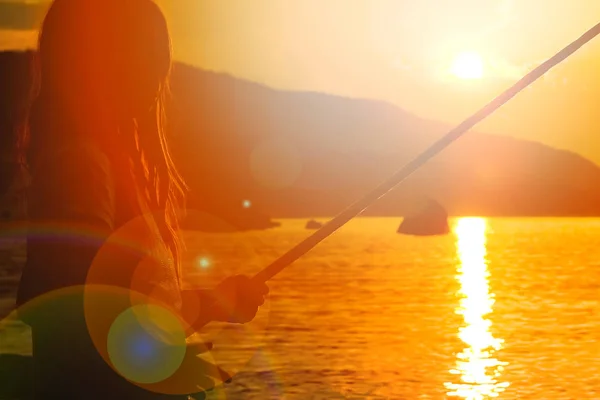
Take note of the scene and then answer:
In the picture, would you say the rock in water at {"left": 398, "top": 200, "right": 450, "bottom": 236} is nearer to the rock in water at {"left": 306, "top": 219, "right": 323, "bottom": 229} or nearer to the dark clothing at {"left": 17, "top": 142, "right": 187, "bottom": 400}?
the rock in water at {"left": 306, "top": 219, "right": 323, "bottom": 229}

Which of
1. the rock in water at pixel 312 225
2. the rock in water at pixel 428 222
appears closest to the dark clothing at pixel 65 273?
the rock in water at pixel 428 222

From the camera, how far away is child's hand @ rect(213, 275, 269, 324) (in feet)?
8.16

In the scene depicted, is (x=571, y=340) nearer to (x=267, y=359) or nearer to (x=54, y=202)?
(x=267, y=359)

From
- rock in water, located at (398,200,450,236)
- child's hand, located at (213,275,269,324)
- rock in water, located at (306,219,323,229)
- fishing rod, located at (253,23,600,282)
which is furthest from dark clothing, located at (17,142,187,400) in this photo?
rock in water, located at (306,219,323,229)

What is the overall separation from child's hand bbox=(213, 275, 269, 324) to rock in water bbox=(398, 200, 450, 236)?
503 feet

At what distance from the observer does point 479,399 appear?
19.8 m

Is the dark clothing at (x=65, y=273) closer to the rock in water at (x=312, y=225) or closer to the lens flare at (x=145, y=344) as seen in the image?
the lens flare at (x=145, y=344)

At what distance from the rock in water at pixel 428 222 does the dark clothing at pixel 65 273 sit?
15389 centimetres

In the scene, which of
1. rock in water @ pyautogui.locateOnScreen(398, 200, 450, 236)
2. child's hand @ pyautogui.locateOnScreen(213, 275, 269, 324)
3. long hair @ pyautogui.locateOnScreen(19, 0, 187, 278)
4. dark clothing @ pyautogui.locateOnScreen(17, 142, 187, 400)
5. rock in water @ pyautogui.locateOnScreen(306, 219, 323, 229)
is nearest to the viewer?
dark clothing @ pyautogui.locateOnScreen(17, 142, 187, 400)

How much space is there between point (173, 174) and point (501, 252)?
11691 cm

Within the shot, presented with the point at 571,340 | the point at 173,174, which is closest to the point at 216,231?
the point at 571,340

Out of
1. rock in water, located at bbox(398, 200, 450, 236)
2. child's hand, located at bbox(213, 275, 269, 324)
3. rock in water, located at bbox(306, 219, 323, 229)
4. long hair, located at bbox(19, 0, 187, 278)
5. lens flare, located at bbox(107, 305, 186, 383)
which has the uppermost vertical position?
rock in water, located at bbox(306, 219, 323, 229)

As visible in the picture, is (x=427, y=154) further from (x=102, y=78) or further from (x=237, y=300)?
(x=102, y=78)

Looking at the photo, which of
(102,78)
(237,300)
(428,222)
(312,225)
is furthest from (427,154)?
(312,225)
